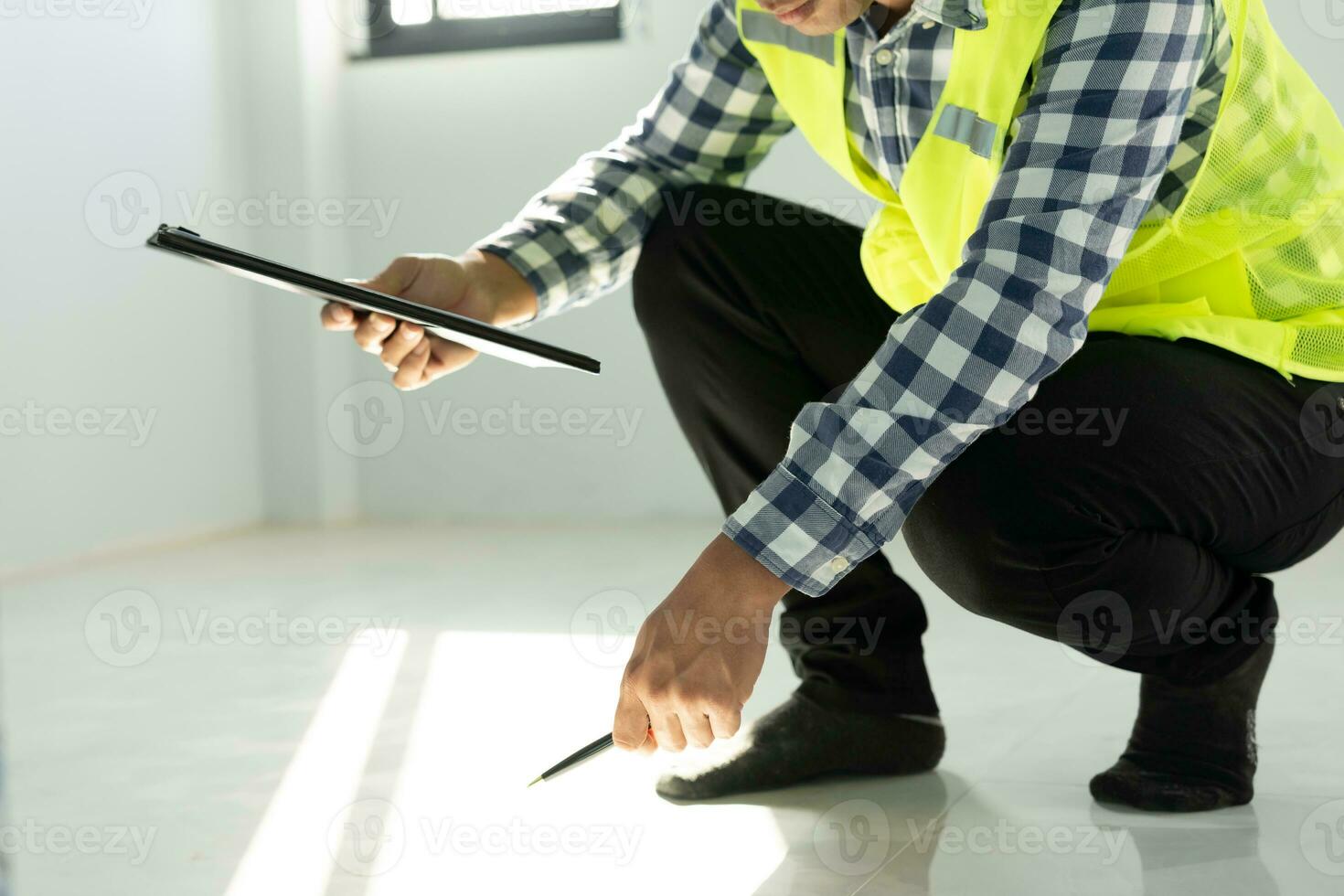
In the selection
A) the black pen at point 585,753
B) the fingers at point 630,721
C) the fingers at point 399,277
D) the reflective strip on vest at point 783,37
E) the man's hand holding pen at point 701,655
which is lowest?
the black pen at point 585,753

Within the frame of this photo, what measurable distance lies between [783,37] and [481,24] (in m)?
2.01

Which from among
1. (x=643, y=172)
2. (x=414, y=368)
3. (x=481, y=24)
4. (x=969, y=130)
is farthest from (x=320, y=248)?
(x=969, y=130)

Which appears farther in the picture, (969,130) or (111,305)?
(111,305)

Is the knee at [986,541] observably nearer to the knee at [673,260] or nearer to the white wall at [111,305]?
the knee at [673,260]

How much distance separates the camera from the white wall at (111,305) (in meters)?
2.30

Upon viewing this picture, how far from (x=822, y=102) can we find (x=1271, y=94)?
34 cm

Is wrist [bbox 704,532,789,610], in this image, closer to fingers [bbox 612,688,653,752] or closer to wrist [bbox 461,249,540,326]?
fingers [bbox 612,688,653,752]

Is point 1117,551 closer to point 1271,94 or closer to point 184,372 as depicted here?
point 1271,94

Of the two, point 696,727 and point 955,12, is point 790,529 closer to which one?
point 696,727

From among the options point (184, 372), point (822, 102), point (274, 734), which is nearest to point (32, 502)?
point (184, 372)

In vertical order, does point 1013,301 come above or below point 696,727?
above

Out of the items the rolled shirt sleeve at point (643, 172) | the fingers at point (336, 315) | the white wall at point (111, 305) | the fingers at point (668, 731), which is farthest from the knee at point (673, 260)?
the white wall at point (111, 305)

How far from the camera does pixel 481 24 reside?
293 cm

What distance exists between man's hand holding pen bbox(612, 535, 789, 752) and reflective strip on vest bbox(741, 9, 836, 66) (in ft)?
1.57
